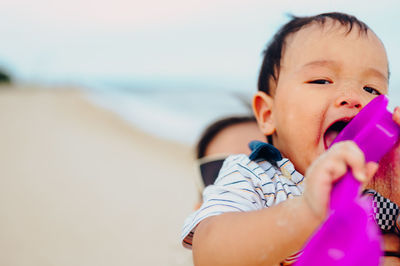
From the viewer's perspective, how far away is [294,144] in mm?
1059

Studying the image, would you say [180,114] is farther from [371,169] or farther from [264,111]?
[371,169]

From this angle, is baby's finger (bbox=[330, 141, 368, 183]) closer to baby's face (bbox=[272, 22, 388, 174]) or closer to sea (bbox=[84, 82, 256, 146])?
baby's face (bbox=[272, 22, 388, 174])

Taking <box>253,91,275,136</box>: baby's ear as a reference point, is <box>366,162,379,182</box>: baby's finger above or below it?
below

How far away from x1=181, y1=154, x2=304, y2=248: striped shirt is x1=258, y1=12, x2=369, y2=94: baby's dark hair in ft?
0.98

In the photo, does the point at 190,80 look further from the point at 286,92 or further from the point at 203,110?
the point at 286,92

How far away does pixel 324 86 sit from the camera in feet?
3.37

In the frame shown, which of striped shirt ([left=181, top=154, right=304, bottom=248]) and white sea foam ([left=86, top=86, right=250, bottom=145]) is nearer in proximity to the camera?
striped shirt ([left=181, top=154, right=304, bottom=248])

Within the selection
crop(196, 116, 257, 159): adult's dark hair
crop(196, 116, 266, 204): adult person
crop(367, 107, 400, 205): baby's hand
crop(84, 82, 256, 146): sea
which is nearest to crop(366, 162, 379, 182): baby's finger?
crop(367, 107, 400, 205): baby's hand

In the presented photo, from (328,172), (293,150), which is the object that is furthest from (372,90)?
(328,172)

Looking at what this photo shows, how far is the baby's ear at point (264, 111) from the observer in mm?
1210

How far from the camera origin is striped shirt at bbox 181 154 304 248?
886 millimetres

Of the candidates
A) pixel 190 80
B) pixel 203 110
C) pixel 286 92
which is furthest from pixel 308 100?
pixel 190 80

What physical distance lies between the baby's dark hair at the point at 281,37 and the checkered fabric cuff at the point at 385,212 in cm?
42

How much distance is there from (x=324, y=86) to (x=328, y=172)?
0.45 m
